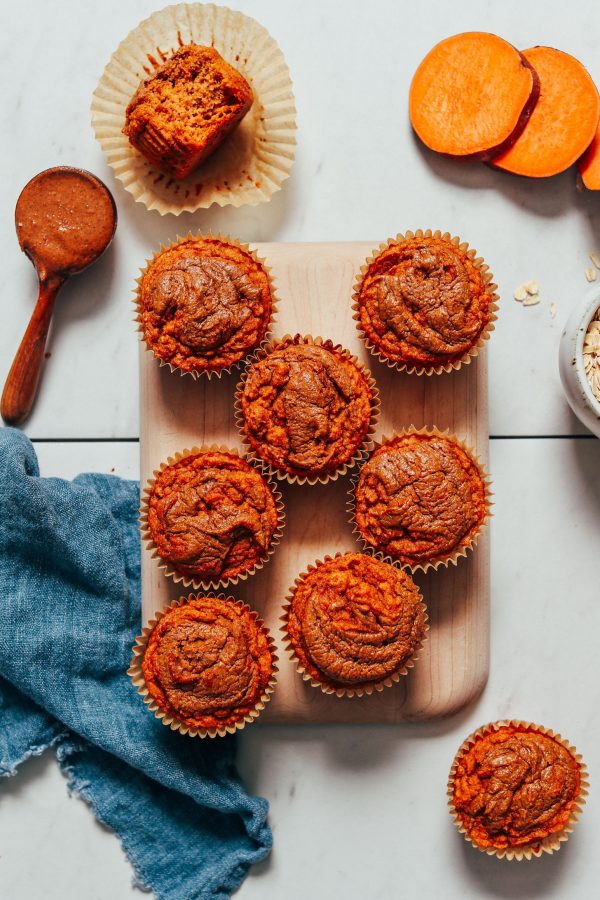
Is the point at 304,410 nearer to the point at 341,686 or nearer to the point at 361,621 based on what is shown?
the point at 361,621

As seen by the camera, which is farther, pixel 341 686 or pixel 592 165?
pixel 592 165

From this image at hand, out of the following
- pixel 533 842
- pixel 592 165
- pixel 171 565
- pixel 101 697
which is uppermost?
pixel 592 165

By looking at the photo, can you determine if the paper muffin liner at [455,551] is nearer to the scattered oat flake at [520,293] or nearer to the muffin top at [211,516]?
the muffin top at [211,516]

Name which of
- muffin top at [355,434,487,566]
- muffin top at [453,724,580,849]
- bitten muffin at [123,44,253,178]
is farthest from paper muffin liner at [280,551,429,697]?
bitten muffin at [123,44,253,178]

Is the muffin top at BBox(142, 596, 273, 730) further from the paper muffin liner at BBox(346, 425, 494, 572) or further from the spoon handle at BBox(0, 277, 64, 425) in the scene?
the spoon handle at BBox(0, 277, 64, 425)

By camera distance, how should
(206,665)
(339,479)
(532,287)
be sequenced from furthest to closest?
(532,287) < (339,479) < (206,665)

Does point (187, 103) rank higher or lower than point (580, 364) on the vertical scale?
higher

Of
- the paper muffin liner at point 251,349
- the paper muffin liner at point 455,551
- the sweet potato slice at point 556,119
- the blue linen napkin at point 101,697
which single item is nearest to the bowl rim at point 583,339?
the paper muffin liner at point 455,551

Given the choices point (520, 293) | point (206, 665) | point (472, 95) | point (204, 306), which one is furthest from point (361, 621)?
point (472, 95)
